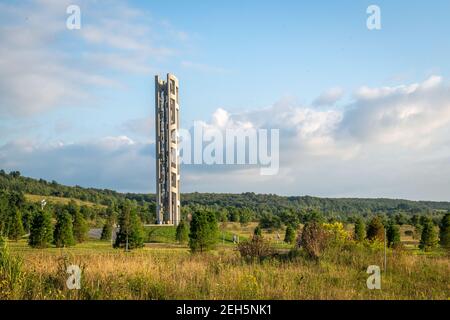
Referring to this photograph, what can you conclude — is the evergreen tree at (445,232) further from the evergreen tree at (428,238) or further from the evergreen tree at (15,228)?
the evergreen tree at (15,228)

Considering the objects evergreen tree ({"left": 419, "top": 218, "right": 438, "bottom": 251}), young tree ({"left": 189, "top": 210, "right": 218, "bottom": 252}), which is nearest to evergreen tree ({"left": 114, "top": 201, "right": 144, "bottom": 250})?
young tree ({"left": 189, "top": 210, "right": 218, "bottom": 252})

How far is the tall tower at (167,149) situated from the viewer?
190ft

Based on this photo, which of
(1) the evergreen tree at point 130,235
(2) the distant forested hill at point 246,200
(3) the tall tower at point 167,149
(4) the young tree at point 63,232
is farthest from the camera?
(2) the distant forested hill at point 246,200

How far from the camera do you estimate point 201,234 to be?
34.7 metres

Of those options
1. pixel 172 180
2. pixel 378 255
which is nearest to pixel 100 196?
pixel 172 180

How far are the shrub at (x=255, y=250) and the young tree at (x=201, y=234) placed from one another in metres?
20.9

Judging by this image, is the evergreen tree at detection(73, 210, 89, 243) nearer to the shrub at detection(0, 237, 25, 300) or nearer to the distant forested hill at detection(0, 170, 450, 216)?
the shrub at detection(0, 237, 25, 300)

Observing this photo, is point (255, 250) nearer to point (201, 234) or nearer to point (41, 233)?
point (201, 234)

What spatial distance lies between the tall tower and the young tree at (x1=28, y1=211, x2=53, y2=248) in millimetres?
19539

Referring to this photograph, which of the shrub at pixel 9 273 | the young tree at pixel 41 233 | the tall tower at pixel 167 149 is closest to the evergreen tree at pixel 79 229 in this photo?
the young tree at pixel 41 233

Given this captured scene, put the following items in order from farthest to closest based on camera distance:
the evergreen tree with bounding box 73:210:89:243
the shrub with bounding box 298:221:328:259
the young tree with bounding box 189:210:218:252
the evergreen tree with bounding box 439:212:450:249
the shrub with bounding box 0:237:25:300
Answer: the evergreen tree with bounding box 73:210:89:243 < the evergreen tree with bounding box 439:212:450:249 < the young tree with bounding box 189:210:218:252 < the shrub with bounding box 298:221:328:259 < the shrub with bounding box 0:237:25:300

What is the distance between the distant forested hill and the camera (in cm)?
12019

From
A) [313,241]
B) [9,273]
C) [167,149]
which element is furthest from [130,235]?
[9,273]
